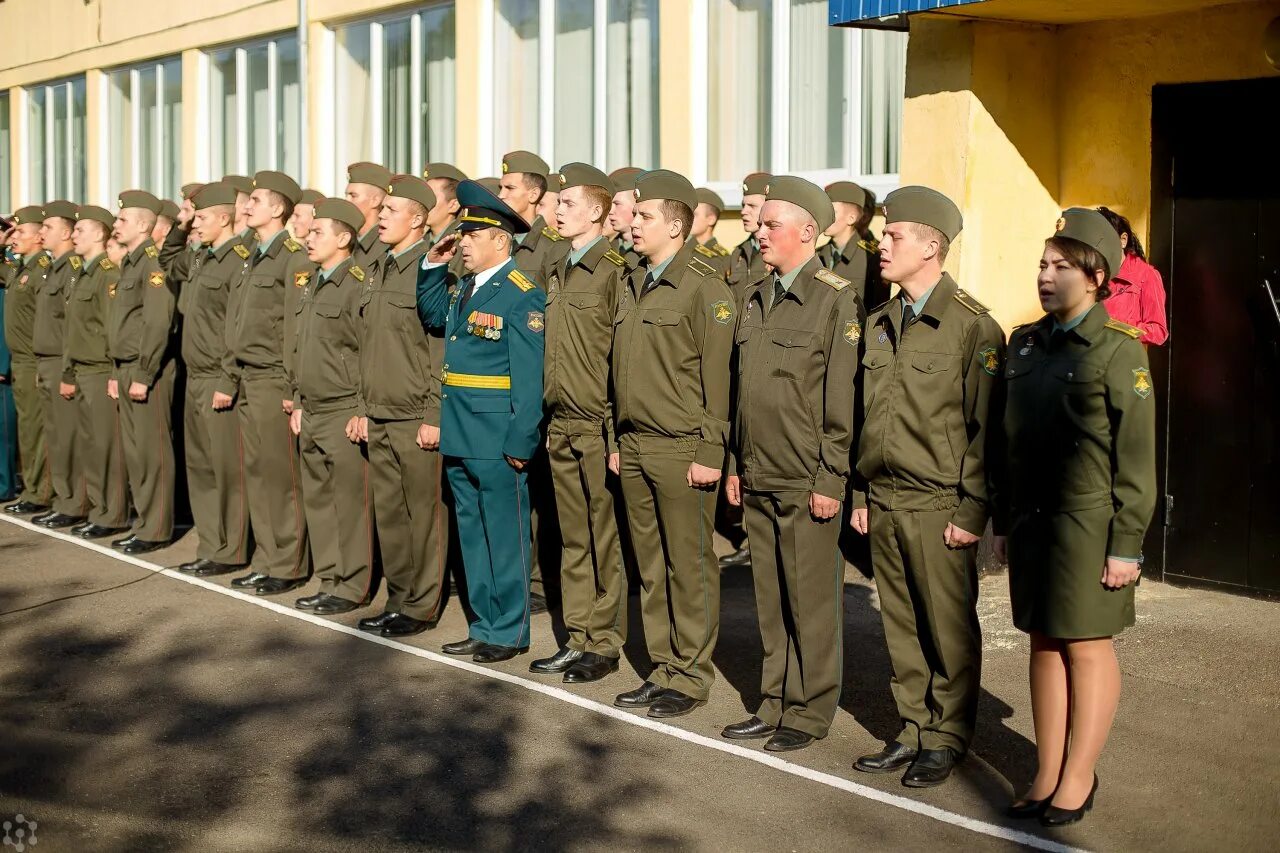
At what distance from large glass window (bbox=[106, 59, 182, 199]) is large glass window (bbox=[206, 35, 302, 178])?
2.85 feet

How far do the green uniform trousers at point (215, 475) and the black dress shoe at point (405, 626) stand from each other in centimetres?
195

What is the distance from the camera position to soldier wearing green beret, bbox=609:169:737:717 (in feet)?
22.5

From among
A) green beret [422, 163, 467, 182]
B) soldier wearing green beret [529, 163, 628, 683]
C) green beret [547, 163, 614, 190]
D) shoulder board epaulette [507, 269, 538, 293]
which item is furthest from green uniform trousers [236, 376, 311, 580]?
green beret [547, 163, 614, 190]

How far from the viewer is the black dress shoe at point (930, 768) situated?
229 inches

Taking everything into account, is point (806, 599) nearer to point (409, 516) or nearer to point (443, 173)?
point (409, 516)

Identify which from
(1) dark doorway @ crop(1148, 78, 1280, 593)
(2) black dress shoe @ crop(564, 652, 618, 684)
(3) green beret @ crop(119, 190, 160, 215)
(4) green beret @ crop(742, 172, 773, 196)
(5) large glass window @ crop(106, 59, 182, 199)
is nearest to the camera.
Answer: (2) black dress shoe @ crop(564, 652, 618, 684)

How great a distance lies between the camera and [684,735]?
6520 millimetres

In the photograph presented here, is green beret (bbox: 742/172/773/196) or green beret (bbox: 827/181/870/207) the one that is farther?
green beret (bbox: 742/172/773/196)

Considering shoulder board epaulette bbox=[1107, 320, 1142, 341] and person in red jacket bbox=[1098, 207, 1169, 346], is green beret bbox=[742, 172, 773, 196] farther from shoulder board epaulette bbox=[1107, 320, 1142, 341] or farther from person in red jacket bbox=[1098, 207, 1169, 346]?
shoulder board epaulette bbox=[1107, 320, 1142, 341]

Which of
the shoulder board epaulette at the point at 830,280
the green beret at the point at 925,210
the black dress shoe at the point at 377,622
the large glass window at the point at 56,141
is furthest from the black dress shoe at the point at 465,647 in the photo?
the large glass window at the point at 56,141

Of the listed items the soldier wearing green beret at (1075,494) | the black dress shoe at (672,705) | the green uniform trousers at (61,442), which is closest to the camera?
the soldier wearing green beret at (1075,494)

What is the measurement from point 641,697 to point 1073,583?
228 centimetres

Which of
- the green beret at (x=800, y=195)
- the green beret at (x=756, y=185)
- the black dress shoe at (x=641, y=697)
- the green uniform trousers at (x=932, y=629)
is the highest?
the green beret at (x=756, y=185)

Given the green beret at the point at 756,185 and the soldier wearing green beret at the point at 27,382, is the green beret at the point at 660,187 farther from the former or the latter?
the soldier wearing green beret at the point at 27,382
